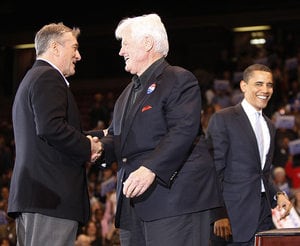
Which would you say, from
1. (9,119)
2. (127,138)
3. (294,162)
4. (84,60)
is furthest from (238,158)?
(84,60)

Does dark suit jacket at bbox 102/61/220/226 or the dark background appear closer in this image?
dark suit jacket at bbox 102/61/220/226

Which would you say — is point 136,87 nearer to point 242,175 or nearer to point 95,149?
point 95,149

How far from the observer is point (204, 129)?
8945 millimetres

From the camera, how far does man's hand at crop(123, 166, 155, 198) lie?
329 centimetres

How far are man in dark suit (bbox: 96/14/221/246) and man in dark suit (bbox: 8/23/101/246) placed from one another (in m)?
0.22

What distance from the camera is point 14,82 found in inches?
757

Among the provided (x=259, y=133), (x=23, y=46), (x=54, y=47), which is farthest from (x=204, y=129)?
(x=23, y=46)

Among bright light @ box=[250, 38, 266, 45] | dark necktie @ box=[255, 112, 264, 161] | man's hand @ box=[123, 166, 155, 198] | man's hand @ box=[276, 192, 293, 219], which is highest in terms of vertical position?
bright light @ box=[250, 38, 266, 45]

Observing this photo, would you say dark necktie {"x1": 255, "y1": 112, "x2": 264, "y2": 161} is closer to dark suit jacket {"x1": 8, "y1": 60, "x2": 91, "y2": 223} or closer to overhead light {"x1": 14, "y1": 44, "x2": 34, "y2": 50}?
dark suit jacket {"x1": 8, "y1": 60, "x2": 91, "y2": 223}

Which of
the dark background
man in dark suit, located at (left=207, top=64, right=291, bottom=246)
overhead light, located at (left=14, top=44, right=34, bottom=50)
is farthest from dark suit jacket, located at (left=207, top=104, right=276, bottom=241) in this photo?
overhead light, located at (left=14, top=44, right=34, bottom=50)

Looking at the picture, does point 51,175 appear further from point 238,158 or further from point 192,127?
point 238,158

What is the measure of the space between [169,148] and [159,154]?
2.1 inches

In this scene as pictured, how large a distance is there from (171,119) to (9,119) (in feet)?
46.2

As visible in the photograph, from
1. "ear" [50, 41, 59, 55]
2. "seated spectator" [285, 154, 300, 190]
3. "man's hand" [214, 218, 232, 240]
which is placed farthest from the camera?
"seated spectator" [285, 154, 300, 190]
